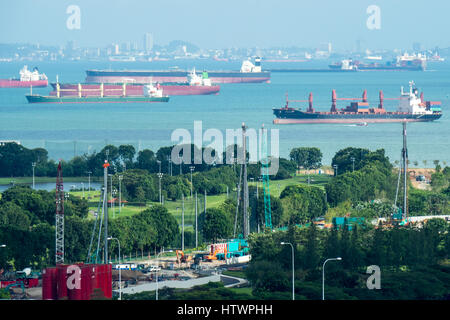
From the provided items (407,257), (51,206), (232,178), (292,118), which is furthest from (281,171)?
(292,118)

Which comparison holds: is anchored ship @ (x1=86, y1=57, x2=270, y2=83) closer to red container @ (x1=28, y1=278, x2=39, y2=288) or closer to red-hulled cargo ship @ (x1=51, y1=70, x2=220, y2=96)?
red-hulled cargo ship @ (x1=51, y1=70, x2=220, y2=96)

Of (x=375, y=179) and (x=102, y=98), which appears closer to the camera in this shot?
(x=375, y=179)

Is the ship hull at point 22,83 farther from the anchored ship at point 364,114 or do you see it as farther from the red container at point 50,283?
the red container at point 50,283

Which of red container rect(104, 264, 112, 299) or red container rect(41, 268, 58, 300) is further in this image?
red container rect(104, 264, 112, 299)

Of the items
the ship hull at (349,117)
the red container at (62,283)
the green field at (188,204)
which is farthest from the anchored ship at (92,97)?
the red container at (62,283)

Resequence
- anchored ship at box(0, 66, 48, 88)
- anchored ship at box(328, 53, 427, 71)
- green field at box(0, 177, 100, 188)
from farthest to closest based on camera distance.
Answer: anchored ship at box(328, 53, 427, 71)
anchored ship at box(0, 66, 48, 88)
green field at box(0, 177, 100, 188)

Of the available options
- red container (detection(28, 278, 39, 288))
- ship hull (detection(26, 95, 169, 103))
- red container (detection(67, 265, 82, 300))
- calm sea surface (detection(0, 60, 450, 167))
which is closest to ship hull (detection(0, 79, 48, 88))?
calm sea surface (detection(0, 60, 450, 167))
